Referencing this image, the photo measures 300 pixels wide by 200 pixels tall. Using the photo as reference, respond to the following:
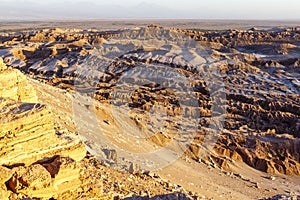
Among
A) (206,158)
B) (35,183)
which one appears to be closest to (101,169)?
(35,183)

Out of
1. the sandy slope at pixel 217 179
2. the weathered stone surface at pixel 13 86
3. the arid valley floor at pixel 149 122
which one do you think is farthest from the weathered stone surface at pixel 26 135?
the sandy slope at pixel 217 179

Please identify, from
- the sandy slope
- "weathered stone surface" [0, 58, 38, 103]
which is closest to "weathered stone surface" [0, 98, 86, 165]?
"weathered stone surface" [0, 58, 38, 103]

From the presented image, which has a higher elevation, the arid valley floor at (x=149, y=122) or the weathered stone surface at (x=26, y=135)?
the weathered stone surface at (x=26, y=135)

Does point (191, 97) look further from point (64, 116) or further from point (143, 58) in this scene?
point (64, 116)

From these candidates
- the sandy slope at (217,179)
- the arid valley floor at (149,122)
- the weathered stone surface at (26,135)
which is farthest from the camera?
the sandy slope at (217,179)

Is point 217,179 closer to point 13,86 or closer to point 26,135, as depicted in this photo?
point 13,86

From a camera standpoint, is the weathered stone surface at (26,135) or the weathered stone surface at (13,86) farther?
the weathered stone surface at (13,86)

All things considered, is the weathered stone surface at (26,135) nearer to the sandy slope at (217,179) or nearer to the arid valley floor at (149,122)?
the arid valley floor at (149,122)

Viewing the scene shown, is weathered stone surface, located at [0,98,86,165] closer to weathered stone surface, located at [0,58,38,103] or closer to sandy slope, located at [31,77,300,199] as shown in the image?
weathered stone surface, located at [0,58,38,103]
